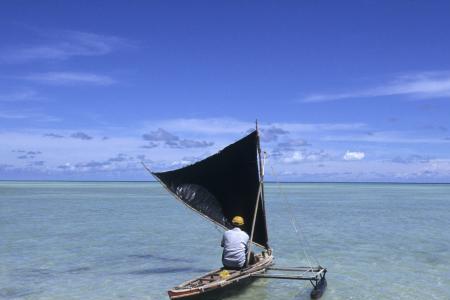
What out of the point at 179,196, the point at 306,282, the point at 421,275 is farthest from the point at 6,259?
the point at 421,275

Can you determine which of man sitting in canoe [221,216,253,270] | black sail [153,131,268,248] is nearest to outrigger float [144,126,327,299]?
black sail [153,131,268,248]

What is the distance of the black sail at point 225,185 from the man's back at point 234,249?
8.06 feet

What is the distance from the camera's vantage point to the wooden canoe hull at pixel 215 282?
583 inches

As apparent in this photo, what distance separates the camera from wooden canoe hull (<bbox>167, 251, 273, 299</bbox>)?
1481 centimetres

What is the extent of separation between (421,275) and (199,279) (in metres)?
10.5

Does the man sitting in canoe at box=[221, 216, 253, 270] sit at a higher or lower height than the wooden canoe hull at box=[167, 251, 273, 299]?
higher

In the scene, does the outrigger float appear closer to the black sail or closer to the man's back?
the black sail

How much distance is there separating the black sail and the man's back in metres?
2.46

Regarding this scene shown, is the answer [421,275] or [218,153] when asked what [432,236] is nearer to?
[421,275]

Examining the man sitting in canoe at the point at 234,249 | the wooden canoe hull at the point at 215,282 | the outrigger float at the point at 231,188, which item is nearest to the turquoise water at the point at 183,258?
the wooden canoe hull at the point at 215,282

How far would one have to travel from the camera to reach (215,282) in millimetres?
15578

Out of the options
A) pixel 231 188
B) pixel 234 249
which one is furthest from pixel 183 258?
pixel 234 249

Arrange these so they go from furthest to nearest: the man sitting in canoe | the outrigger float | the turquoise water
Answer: the outrigger float
the turquoise water
the man sitting in canoe

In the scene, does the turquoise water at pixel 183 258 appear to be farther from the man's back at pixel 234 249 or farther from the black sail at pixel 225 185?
the black sail at pixel 225 185
